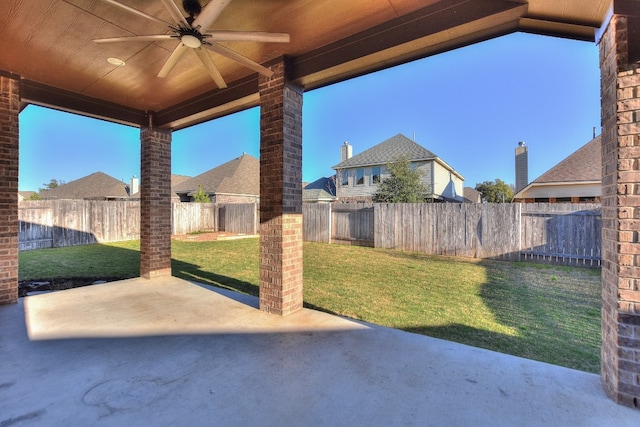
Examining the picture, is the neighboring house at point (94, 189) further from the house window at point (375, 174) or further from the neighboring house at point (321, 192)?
the house window at point (375, 174)

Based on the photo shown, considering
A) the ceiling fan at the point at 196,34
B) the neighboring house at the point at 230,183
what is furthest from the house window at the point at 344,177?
the ceiling fan at the point at 196,34

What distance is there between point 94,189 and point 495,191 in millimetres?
43245

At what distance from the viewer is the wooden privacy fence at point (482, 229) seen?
7.62 meters

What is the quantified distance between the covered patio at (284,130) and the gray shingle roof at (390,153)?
14.6 metres

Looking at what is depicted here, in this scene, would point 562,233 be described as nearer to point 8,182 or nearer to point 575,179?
point 575,179

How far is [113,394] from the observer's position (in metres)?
2.01

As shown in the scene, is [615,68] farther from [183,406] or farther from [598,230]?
[598,230]

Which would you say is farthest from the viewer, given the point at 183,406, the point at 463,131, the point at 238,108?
the point at 463,131

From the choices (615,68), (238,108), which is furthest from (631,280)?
(238,108)

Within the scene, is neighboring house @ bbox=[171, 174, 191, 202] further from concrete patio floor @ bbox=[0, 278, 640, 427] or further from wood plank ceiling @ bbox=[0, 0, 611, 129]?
concrete patio floor @ bbox=[0, 278, 640, 427]

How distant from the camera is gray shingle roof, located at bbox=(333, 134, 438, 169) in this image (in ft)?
58.6

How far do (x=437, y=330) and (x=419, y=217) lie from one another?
22.7 ft

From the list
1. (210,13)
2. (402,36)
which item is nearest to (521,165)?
(402,36)

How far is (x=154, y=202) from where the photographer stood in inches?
211
